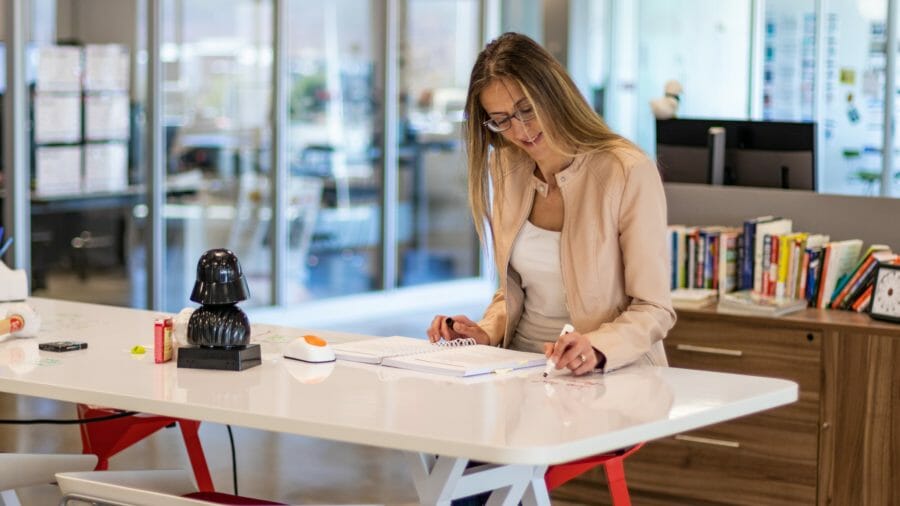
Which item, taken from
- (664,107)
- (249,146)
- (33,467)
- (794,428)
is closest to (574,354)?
(33,467)

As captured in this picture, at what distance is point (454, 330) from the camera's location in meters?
3.31

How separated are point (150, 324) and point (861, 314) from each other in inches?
90.3

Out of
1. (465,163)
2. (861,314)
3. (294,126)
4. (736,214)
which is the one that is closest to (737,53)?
(294,126)

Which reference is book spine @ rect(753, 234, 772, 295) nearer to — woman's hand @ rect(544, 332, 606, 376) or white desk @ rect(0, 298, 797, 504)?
white desk @ rect(0, 298, 797, 504)

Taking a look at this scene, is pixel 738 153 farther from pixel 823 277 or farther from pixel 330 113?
pixel 330 113

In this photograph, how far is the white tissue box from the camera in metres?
3.84

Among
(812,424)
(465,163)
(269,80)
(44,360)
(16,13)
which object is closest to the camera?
(44,360)

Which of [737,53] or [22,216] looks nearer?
[22,216]

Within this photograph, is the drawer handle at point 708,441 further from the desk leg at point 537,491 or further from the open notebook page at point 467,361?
the desk leg at point 537,491

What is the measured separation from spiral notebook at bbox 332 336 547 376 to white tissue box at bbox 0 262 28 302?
119cm

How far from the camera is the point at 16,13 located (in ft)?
22.5

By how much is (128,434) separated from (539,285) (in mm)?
1274

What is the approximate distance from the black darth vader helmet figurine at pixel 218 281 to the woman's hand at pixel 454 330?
1.83ft

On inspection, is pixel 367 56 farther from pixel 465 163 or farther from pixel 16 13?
pixel 465 163
